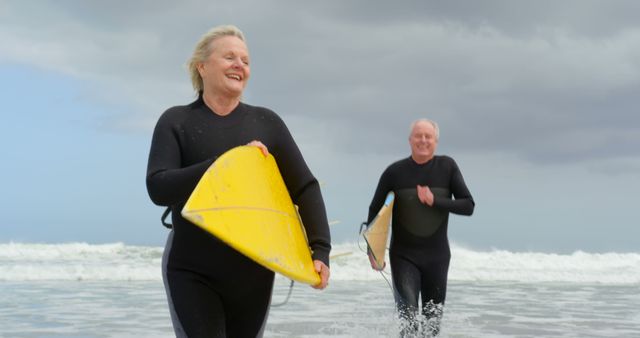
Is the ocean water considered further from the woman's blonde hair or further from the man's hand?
the woman's blonde hair

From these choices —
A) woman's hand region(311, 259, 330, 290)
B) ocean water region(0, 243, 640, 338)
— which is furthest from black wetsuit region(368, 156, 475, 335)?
woman's hand region(311, 259, 330, 290)

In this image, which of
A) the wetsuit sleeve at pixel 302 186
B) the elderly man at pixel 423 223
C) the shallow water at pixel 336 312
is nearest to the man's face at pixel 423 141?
the elderly man at pixel 423 223

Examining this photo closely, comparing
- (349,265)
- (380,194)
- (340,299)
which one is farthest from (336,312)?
(349,265)

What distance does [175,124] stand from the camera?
257cm

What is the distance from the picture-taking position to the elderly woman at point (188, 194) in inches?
97.3

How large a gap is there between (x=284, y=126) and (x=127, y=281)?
11949 mm

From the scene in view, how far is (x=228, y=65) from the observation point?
2498mm

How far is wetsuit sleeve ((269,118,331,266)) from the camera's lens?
262 cm

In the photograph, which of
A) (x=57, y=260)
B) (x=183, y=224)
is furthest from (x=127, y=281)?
(x=183, y=224)

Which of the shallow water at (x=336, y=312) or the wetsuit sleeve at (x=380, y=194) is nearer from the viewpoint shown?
the wetsuit sleeve at (x=380, y=194)

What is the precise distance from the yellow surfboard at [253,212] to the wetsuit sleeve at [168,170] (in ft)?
0.21

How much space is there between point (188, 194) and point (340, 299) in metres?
8.46

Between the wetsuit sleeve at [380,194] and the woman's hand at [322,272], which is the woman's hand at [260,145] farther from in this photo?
the wetsuit sleeve at [380,194]

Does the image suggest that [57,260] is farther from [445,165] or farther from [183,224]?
[183,224]
